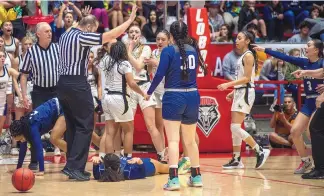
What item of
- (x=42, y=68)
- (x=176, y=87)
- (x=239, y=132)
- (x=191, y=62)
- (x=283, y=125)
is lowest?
(x=283, y=125)

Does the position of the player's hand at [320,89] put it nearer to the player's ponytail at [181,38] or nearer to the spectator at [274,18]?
the player's ponytail at [181,38]

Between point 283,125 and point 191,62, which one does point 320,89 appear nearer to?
point 191,62

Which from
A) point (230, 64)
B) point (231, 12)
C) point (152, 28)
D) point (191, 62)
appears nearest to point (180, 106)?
point (191, 62)

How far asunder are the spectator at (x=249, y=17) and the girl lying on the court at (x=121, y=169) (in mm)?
8694

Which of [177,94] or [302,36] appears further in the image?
[302,36]

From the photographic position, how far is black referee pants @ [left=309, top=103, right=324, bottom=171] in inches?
385

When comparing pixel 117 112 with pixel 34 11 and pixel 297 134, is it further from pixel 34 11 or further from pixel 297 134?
pixel 34 11

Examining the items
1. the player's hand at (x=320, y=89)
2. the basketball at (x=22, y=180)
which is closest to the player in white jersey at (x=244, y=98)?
the player's hand at (x=320, y=89)

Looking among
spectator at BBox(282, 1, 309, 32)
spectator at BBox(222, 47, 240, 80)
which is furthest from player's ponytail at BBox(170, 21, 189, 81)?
spectator at BBox(282, 1, 309, 32)

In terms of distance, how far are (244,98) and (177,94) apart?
2.56 meters

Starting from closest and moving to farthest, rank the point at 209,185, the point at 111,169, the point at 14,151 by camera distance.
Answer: the point at 209,185 → the point at 111,169 → the point at 14,151

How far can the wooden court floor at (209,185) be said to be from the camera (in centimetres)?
850

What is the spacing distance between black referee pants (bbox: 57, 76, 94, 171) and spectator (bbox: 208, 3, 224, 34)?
28.0 feet

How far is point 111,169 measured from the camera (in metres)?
9.42
